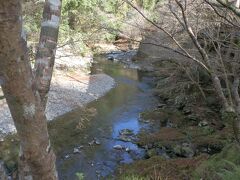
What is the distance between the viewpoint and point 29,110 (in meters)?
1.20

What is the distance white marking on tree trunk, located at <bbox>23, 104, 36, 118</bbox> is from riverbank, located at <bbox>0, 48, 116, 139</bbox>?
973cm

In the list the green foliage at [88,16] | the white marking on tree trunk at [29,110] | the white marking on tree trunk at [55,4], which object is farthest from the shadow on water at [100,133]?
the white marking on tree trunk at [29,110]

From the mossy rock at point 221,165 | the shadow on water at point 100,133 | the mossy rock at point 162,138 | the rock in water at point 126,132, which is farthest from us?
the rock in water at point 126,132

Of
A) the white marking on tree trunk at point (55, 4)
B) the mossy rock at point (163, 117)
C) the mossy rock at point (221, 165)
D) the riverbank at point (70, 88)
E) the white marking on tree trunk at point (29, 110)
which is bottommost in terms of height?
the riverbank at point (70, 88)

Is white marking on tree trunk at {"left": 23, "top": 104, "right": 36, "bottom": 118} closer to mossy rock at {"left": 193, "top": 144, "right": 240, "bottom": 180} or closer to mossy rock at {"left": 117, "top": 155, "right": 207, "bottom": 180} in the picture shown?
mossy rock at {"left": 193, "top": 144, "right": 240, "bottom": 180}

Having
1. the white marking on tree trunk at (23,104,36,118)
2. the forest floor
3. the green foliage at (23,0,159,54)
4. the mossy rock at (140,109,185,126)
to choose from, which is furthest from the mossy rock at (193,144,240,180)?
the green foliage at (23,0,159,54)

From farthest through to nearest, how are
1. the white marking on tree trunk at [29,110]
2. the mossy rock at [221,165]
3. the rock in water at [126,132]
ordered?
the rock in water at [126,132] → the mossy rock at [221,165] → the white marking on tree trunk at [29,110]

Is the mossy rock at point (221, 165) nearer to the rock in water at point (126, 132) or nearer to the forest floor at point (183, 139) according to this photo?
the forest floor at point (183, 139)

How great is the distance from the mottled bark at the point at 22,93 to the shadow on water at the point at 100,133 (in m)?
7.29

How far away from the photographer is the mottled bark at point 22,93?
102 cm

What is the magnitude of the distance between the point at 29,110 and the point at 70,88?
16.0 metres

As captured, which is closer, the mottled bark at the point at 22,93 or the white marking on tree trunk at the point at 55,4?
the mottled bark at the point at 22,93

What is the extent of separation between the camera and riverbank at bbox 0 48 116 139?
12.9 meters

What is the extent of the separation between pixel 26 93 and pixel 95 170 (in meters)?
8.00
